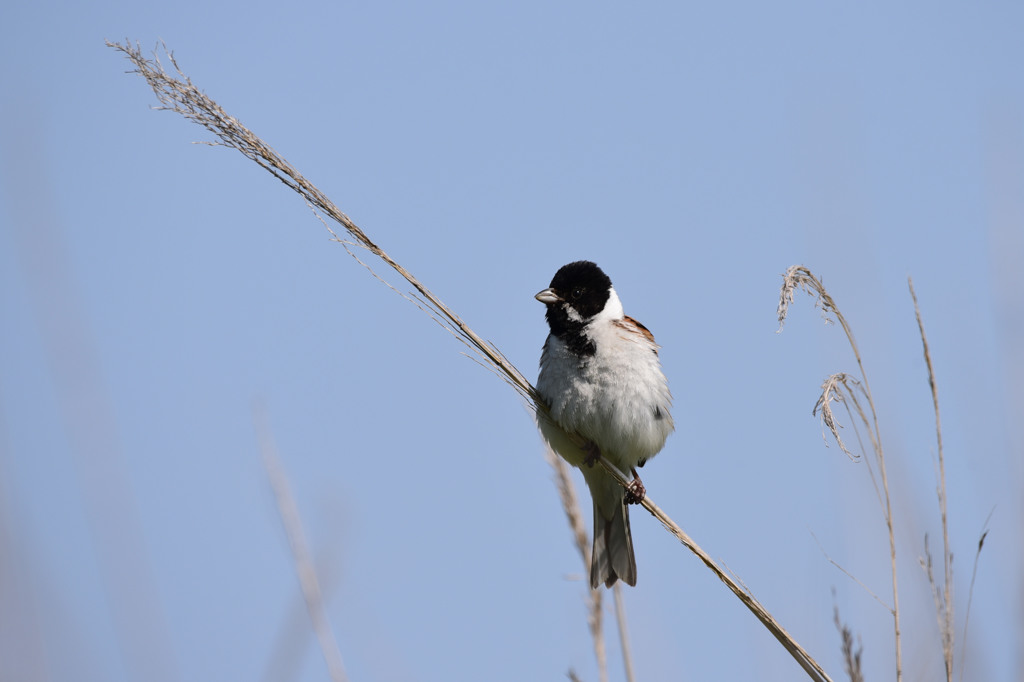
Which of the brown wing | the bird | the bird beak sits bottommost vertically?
the bird

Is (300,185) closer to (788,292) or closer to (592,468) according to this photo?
(788,292)

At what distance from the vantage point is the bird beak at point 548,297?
162 inches

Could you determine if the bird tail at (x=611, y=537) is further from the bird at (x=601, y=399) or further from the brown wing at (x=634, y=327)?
the brown wing at (x=634, y=327)

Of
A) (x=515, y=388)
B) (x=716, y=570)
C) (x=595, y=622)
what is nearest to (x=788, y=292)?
(x=716, y=570)

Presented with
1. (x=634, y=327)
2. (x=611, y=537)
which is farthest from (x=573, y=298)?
(x=611, y=537)

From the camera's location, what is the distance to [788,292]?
6.37 feet

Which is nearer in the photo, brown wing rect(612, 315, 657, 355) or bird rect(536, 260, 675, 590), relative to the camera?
bird rect(536, 260, 675, 590)

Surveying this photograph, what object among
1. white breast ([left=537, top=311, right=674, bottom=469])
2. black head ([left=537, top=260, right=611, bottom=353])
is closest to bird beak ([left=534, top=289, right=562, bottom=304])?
black head ([left=537, top=260, right=611, bottom=353])

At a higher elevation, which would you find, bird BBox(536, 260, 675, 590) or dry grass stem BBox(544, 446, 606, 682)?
bird BBox(536, 260, 675, 590)

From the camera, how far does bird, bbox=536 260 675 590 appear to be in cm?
383

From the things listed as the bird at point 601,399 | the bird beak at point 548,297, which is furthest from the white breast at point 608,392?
the bird beak at point 548,297

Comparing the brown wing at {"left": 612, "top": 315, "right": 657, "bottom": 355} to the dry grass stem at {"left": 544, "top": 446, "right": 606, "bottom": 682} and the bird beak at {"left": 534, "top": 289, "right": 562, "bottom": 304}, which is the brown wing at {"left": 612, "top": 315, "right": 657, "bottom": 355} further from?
the dry grass stem at {"left": 544, "top": 446, "right": 606, "bottom": 682}

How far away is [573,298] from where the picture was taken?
4.16 meters

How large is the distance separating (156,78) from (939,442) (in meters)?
2.00
